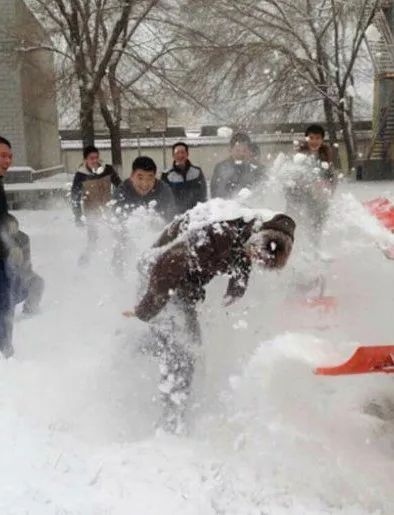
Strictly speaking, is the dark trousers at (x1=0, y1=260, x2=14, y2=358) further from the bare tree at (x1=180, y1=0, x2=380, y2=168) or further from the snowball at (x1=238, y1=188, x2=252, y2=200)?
the bare tree at (x1=180, y1=0, x2=380, y2=168)

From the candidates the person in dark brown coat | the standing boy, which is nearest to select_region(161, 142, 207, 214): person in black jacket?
the standing boy

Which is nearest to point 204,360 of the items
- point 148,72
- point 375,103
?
point 148,72

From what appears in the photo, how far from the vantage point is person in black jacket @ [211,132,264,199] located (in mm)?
6105

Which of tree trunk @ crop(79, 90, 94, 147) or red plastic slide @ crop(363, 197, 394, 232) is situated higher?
tree trunk @ crop(79, 90, 94, 147)

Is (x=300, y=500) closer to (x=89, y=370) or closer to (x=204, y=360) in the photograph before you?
(x=204, y=360)

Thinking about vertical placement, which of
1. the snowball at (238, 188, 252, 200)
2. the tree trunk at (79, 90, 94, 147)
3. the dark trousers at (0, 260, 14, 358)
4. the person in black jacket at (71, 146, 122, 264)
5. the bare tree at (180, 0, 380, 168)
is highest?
the bare tree at (180, 0, 380, 168)

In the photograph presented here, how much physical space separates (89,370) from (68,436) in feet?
3.26

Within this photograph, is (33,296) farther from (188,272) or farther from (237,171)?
(188,272)

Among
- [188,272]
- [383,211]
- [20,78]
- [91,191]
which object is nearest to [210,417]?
[188,272]

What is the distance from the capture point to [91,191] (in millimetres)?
7566

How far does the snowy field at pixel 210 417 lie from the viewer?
288 cm

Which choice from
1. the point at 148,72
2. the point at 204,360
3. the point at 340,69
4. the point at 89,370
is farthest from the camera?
the point at 340,69

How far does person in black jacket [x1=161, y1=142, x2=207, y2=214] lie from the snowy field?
0.75 m

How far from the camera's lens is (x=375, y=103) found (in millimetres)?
21625
